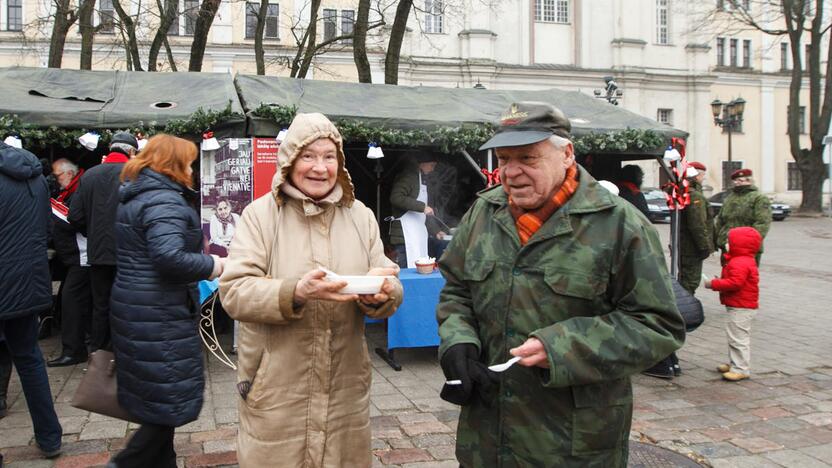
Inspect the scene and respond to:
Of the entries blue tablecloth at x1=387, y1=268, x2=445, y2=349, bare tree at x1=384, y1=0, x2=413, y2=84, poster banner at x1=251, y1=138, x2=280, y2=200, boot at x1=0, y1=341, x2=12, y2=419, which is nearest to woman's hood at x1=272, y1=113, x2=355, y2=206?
boot at x1=0, y1=341, x2=12, y2=419

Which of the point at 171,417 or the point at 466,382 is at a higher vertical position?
the point at 466,382

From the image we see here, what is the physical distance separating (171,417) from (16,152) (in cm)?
202

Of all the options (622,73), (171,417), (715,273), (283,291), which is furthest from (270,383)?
(622,73)

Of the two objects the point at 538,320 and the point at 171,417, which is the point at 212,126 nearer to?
the point at 171,417

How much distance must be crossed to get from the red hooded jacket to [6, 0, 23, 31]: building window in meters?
32.7

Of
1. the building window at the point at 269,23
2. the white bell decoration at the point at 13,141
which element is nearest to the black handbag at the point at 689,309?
the white bell decoration at the point at 13,141

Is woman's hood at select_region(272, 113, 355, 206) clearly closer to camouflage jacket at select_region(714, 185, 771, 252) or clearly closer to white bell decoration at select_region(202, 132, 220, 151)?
white bell decoration at select_region(202, 132, 220, 151)

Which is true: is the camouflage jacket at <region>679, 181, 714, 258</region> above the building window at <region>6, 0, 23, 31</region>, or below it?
below

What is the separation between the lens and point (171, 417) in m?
3.13

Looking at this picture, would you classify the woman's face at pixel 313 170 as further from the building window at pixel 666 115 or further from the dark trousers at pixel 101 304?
the building window at pixel 666 115

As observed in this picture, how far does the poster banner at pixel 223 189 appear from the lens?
6.82 meters

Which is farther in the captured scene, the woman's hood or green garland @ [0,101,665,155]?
green garland @ [0,101,665,155]

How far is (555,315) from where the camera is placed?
226cm

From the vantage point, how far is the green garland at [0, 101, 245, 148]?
6.41 meters
